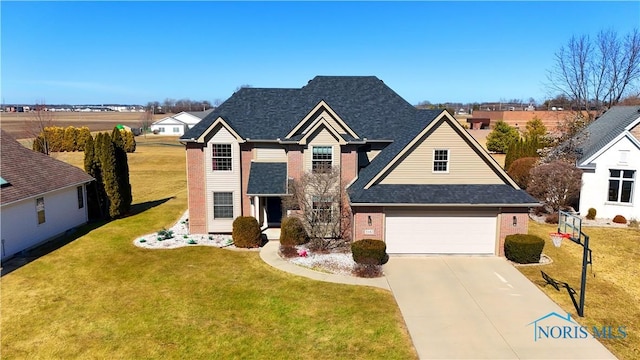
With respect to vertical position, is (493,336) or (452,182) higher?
(452,182)

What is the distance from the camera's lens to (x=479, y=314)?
557 inches

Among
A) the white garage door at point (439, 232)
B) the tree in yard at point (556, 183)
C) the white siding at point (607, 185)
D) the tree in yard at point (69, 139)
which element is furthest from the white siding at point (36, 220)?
the tree in yard at point (69, 139)

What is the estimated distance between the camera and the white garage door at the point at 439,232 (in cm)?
2009

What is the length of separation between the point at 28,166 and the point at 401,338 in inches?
904

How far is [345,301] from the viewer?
1523 centimetres

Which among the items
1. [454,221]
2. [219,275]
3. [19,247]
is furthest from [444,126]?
[19,247]

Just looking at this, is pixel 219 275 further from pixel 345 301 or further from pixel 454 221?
pixel 454 221

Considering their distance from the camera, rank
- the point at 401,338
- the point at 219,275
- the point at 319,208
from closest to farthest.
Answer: the point at 401,338
the point at 219,275
the point at 319,208

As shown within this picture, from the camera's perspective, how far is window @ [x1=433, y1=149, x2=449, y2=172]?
20.4 meters

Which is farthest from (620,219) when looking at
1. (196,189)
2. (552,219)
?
(196,189)

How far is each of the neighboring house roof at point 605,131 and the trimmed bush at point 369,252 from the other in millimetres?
17725

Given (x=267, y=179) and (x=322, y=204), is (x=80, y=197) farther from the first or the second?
(x=322, y=204)

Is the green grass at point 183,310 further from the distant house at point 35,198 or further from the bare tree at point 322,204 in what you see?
the bare tree at point 322,204
